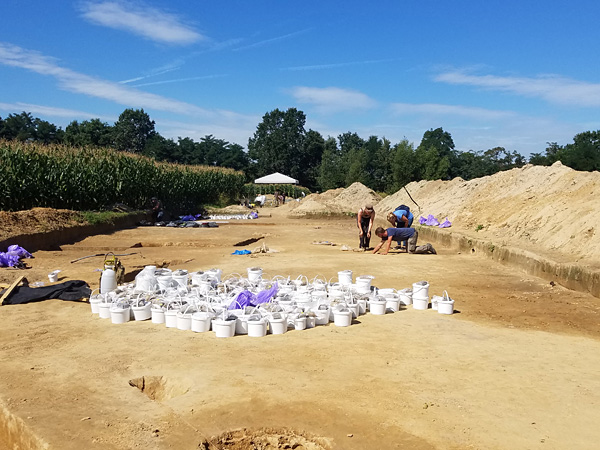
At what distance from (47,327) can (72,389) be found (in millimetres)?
2255

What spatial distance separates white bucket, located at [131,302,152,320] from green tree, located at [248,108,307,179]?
251 feet

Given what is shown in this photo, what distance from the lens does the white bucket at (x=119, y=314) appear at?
6.53 m

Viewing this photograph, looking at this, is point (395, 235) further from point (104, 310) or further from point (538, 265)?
point (104, 310)

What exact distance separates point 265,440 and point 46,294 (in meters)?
5.32

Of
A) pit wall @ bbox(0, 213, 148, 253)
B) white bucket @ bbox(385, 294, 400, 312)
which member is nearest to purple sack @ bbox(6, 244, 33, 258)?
pit wall @ bbox(0, 213, 148, 253)

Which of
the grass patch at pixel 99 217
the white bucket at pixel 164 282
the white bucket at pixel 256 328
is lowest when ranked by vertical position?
the white bucket at pixel 256 328

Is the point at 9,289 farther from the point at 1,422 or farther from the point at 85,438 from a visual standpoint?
the point at 85,438

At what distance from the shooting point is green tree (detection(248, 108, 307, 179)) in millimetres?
83750

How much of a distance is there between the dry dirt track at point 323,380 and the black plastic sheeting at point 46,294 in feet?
0.87

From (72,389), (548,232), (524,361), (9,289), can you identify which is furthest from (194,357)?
(548,232)

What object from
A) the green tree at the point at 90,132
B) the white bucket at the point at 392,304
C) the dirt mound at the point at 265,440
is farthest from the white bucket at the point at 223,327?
the green tree at the point at 90,132

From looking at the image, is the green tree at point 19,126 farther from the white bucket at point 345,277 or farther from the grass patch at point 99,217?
the white bucket at point 345,277

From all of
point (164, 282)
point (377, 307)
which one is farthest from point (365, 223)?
point (164, 282)

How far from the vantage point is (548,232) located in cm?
1324
